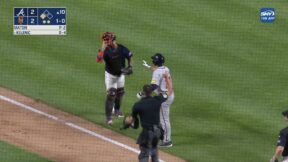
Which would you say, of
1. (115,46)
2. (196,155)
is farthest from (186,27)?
(196,155)

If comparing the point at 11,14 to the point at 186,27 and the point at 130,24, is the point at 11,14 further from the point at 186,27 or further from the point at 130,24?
the point at 186,27

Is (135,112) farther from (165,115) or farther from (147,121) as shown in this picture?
(165,115)

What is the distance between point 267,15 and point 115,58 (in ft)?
18.8

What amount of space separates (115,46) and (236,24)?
495cm

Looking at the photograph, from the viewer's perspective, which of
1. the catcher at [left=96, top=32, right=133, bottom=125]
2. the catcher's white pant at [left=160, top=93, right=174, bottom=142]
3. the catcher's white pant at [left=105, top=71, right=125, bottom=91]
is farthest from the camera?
the catcher's white pant at [left=105, top=71, right=125, bottom=91]

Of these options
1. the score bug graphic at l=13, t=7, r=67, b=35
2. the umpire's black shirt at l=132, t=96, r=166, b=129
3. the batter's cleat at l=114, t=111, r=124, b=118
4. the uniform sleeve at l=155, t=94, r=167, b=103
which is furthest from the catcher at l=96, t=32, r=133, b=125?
the umpire's black shirt at l=132, t=96, r=166, b=129

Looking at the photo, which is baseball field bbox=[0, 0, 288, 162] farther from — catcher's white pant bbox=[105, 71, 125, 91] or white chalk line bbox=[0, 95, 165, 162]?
catcher's white pant bbox=[105, 71, 125, 91]

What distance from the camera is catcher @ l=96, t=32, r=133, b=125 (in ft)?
47.5

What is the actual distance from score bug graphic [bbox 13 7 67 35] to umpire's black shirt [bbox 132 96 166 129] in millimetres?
5048

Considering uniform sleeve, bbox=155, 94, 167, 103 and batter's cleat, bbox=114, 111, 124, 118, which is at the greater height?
uniform sleeve, bbox=155, 94, 167, 103

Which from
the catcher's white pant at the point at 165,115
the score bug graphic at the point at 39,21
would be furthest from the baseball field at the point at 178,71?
the score bug graphic at the point at 39,21

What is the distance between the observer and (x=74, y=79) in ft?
54.0

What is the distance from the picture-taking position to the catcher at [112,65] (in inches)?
570

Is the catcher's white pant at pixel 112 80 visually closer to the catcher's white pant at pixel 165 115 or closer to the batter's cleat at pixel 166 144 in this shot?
the catcher's white pant at pixel 165 115
